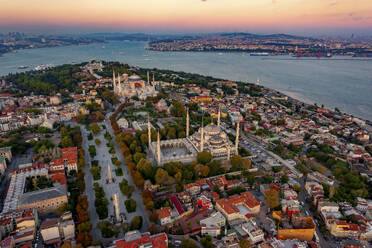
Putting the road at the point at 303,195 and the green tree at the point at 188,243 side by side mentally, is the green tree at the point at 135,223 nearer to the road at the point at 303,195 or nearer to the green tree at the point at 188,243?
the green tree at the point at 188,243

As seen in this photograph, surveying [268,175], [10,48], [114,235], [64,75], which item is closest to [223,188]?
[268,175]

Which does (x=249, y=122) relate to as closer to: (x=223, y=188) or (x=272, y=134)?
(x=272, y=134)

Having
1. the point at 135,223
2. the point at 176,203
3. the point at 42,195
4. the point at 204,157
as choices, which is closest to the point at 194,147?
the point at 204,157

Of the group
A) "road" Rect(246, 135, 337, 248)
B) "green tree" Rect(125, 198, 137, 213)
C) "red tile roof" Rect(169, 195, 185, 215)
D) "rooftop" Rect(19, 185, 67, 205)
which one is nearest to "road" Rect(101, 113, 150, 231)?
"green tree" Rect(125, 198, 137, 213)

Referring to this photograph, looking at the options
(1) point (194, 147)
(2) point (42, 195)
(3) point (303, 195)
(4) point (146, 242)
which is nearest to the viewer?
(4) point (146, 242)

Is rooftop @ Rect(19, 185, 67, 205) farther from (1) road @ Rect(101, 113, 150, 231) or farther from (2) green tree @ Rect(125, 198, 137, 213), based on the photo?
(1) road @ Rect(101, 113, 150, 231)

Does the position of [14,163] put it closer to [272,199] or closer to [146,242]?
[146,242]

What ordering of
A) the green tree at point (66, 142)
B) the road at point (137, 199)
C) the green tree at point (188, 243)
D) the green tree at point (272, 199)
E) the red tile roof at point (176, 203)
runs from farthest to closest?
the green tree at point (66, 142)
the green tree at point (272, 199)
the red tile roof at point (176, 203)
the road at point (137, 199)
the green tree at point (188, 243)

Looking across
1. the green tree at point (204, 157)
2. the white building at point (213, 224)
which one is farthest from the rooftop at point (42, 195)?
the green tree at point (204, 157)

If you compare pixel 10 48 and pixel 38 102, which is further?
pixel 10 48

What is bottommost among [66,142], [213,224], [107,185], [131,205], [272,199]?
[107,185]

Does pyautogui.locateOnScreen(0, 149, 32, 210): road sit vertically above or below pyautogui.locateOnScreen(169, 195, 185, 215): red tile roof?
below
